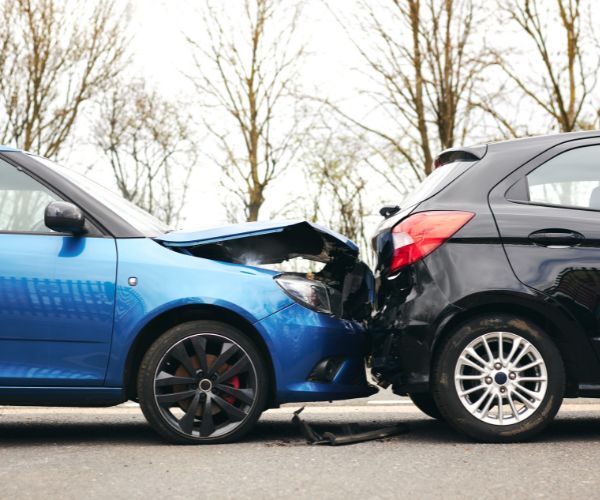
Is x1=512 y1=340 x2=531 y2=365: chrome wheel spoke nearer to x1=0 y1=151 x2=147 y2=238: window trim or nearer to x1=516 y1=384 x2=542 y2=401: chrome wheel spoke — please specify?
x1=516 y1=384 x2=542 y2=401: chrome wheel spoke

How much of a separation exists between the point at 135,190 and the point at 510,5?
652 inches

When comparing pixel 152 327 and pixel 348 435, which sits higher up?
pixel 152 327

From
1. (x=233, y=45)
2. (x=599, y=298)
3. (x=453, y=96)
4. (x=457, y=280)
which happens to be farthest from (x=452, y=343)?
(x=233, y=45)

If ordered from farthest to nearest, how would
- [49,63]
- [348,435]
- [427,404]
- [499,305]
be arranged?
1. [49,63]
2. [427,404]
3. [348,435]
4. [499,305]

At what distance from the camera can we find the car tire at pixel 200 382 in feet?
15.9

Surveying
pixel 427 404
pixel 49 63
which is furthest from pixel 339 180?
pixel 427 404

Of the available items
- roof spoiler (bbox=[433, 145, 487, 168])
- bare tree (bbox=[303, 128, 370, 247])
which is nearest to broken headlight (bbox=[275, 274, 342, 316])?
roof spoiler (bbox=[433, 145, 487, 168])

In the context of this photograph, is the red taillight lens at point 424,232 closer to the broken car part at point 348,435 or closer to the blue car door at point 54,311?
the broken car part at point 348,435

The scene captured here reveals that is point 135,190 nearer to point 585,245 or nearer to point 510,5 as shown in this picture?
point 510,5

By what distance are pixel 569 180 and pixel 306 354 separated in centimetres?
178

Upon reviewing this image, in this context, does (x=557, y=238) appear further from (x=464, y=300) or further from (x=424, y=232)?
(x=424, y=232)

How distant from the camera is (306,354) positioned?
195 inches

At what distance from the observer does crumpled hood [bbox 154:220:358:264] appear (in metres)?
5.07

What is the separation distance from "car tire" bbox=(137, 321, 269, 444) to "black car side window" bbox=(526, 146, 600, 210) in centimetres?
181
